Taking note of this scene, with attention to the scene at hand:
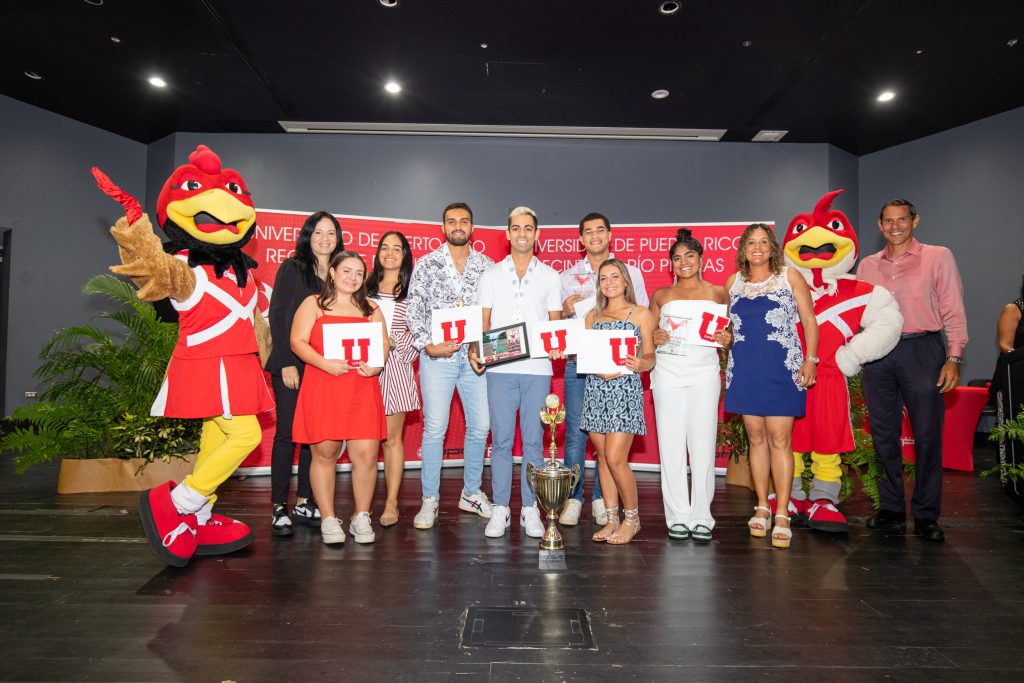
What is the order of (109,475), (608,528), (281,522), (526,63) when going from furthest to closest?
(526,63) → (109,475) → (281,522) → (608,528)

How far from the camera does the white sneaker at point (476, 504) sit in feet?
12.2

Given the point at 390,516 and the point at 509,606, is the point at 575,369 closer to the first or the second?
the point at 390,516

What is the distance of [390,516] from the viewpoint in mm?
3561

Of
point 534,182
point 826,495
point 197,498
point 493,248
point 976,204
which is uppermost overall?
point 534,182

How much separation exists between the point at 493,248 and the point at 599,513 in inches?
113

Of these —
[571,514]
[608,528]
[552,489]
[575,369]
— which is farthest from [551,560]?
[575,369]

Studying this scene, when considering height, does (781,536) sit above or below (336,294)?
below

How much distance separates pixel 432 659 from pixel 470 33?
4587 mm

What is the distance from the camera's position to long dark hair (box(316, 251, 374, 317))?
3.12 metres

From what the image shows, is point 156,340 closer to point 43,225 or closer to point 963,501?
point 43,225

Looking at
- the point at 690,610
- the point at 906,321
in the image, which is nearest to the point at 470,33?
the point at 906,321

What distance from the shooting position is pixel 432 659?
197 centimetres

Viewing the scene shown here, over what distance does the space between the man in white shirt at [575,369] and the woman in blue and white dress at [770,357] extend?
2.22 feet

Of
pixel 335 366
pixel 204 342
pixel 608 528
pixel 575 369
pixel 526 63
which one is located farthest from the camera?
pixel 526 63
